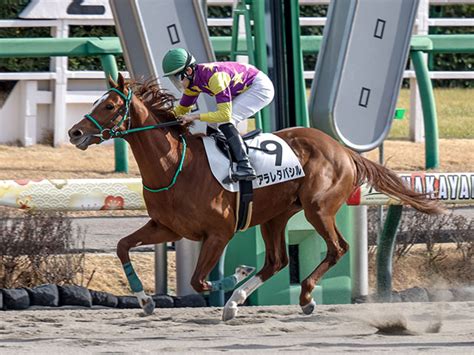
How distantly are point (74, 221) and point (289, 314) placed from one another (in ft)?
9.67

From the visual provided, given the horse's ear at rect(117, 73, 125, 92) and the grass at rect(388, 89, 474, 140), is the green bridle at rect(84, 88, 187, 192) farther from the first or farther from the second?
the grass at rect(388, 89, 474, 140)

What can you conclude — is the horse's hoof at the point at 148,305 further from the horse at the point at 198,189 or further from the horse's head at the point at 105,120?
the horse's head at the point at 105,120

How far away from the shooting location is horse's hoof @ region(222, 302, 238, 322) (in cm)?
779

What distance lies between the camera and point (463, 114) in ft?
51.0

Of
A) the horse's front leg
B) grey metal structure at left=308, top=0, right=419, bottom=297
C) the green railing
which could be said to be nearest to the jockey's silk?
the horse's front leg

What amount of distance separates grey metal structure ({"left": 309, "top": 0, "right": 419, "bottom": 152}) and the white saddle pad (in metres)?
0.92

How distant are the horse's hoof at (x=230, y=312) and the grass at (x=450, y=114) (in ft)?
20.8

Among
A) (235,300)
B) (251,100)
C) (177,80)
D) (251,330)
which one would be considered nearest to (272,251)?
(235,300)

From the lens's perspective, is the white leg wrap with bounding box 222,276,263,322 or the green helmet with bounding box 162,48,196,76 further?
the white leg wrap with bounding box 222,276,263,322

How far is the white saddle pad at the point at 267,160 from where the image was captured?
25.6 feet

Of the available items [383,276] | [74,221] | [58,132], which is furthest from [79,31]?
[383,276]

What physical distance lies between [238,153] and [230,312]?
96 cm

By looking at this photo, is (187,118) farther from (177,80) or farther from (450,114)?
(450,114)

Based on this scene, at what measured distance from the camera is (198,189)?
25.3 ft
